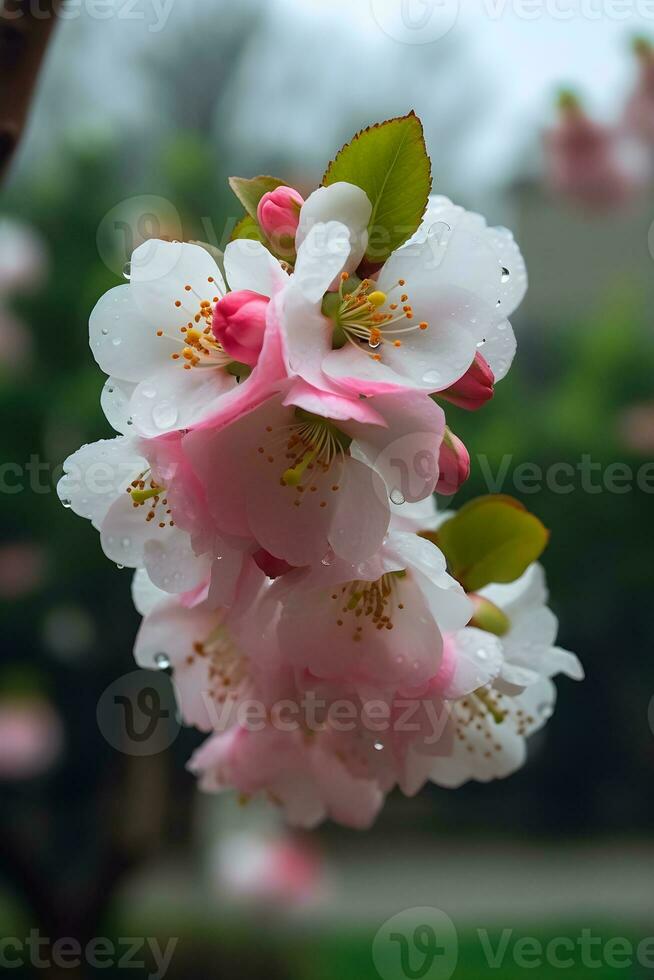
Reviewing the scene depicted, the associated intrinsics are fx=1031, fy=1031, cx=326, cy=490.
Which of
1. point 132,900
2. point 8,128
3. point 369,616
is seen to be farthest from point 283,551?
point 132,900

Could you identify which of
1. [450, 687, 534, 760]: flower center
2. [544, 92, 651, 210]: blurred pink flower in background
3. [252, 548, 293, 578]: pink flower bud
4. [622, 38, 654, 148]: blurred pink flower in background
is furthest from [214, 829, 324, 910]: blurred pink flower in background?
[252, 548, 293, 578]: pink flower bud

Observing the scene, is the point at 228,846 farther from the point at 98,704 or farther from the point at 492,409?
the point at 492,409

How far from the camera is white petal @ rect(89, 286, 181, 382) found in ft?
0.90

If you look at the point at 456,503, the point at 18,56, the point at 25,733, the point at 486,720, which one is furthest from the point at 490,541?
the point at 25,733

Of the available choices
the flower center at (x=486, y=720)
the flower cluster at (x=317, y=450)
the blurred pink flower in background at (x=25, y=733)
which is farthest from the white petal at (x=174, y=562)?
the blurred pink flower in background at (x=25, y=733)

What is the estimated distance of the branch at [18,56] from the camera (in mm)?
388

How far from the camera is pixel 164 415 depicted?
254mm

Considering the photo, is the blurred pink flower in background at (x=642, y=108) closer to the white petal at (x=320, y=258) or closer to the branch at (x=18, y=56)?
the branch at (x=18, y=56)

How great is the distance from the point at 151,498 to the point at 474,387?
0.09 meters

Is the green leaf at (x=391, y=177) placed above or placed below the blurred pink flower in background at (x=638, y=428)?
above

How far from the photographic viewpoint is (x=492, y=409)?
1865 mm

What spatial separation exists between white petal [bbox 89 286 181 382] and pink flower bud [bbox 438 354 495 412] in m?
0.08

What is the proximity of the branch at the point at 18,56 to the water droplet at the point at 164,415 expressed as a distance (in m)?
0.19

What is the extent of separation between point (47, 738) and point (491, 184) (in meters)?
1.38
